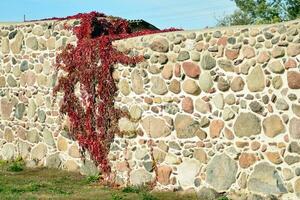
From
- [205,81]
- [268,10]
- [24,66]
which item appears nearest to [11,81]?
[24,66]

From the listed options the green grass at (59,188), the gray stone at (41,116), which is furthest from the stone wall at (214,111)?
the gray stone at (41,116)

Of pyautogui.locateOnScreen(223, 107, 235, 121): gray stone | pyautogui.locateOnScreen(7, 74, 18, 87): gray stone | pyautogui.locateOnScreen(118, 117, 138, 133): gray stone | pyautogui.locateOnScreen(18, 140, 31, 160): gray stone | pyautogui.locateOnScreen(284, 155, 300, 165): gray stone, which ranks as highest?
pyautogui.locateOnScreen(7, 74, 18, 87): gray stone

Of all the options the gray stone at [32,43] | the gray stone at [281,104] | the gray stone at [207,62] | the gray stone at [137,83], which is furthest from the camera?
the gray stone at [32,43]

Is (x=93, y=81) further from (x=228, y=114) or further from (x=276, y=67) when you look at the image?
(x=276, y=67)

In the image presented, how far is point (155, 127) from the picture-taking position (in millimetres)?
11023

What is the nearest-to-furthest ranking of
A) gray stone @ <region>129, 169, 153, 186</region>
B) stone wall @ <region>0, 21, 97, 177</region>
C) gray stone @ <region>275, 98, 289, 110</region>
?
gray stone @ <region>275, 98, 289, 110</region>, gray stone @ <region>129, 169, 153, 186</region>, stone wall @ <region>0, 21, 97, 177</region>

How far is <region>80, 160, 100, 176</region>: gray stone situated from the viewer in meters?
12.2

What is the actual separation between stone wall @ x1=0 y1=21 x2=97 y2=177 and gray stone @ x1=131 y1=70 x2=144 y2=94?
2.00 metres

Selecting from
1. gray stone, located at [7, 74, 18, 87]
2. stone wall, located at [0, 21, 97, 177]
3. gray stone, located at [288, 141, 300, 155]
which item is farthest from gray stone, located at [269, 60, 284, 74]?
gray stone, located at [7, 74, 18, 87]

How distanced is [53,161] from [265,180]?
17.5 ft

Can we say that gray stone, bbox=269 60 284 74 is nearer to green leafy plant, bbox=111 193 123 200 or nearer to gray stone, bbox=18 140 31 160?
green leafy plant, bbox=111 193 123 200

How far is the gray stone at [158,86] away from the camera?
35.7 feet

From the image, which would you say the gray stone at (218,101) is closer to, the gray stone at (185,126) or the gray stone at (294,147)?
the gray stone at (185,126)

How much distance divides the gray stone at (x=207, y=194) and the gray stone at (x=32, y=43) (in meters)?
5.49
